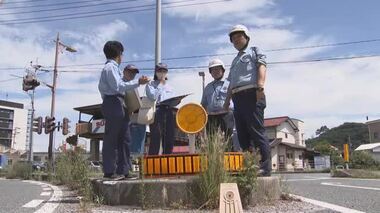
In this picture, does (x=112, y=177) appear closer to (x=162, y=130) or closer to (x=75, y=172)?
(x=162, y=130)

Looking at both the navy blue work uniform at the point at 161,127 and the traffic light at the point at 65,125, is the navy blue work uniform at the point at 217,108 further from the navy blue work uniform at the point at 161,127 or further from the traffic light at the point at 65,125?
the traffic light at the point at 65,125

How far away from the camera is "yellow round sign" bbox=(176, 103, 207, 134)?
212 inches

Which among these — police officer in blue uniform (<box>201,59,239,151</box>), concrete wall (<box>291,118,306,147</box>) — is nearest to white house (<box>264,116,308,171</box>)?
concrete wall (<box>291,118,306,147</box>)

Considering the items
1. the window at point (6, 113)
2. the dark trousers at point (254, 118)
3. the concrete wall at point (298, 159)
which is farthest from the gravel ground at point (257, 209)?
the window at point (6, 113)

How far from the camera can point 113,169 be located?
17.8ft

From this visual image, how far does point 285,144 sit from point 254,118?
48.7 meters

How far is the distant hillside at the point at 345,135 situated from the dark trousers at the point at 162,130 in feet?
326

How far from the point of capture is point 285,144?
2064 inches

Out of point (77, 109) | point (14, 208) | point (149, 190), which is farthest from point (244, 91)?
point (77, 109)

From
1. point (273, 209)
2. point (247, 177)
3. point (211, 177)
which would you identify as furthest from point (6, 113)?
point (273, 209)

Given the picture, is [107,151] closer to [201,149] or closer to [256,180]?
[201,149]

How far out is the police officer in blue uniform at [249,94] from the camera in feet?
17.3

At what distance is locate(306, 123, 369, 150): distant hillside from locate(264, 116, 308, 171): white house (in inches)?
1717

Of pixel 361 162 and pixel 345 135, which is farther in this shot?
pixel 345 135
